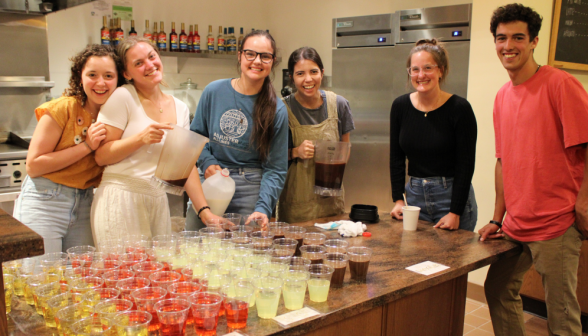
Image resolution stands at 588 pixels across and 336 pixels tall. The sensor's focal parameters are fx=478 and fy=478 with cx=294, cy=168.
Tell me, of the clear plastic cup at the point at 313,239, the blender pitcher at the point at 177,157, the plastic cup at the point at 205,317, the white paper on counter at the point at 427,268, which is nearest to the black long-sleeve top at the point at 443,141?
the white paper on counter at the point at 427,268

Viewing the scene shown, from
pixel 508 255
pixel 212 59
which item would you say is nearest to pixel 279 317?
pixel 508 255

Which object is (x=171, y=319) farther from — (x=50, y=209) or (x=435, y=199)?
(x=435, y=199)

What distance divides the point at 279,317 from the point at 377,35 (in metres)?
3.58

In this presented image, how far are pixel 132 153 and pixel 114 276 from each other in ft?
2.88

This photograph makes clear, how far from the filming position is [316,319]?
1420 millimetres

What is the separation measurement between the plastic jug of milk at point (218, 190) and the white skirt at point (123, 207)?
26 cm

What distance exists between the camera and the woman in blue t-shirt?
255 centimetres

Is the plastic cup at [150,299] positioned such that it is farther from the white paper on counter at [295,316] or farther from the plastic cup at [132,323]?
the white paper on counter at [295,316]

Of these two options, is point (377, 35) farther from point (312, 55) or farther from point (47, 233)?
point (47, 233)

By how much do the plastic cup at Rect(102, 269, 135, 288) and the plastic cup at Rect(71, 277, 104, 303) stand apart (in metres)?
0.02

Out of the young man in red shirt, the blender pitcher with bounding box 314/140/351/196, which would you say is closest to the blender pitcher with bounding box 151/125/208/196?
the blender pitcher with bounding box 314/140/351/196

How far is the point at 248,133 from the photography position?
8.47 feet

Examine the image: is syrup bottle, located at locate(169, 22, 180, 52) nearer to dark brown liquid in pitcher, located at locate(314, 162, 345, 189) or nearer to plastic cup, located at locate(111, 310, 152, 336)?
dark brown liquid in pitcher, located at locate(314, 162, 345, 189)

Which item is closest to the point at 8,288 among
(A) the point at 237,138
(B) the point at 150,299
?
(B) the point at 150,299
